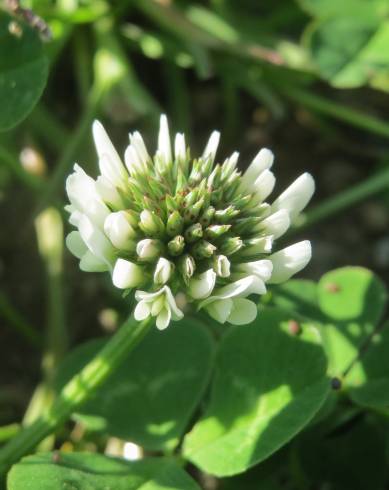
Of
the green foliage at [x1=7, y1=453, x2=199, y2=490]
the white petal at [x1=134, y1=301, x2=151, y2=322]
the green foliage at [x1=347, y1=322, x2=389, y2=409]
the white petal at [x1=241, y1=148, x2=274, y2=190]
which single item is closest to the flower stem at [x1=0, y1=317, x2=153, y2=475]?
the green foliage at [x1=7, y1=453, x2=199, y2=490]

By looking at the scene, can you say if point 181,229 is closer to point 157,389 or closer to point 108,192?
point 108,192

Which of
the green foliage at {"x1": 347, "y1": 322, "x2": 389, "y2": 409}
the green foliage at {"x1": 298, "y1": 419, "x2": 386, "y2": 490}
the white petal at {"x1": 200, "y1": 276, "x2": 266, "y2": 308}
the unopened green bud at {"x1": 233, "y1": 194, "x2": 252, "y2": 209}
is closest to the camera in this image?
the white petal at {"x1": 200, "y1": 276, "x2": 266, "y2": 308}

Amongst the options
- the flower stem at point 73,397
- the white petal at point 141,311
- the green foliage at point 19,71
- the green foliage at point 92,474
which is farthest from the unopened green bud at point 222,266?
the green foliage at point 19,71

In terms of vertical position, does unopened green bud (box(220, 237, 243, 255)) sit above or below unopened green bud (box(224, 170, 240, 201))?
below

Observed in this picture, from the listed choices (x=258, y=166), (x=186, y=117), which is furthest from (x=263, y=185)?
(x=186, y=117)

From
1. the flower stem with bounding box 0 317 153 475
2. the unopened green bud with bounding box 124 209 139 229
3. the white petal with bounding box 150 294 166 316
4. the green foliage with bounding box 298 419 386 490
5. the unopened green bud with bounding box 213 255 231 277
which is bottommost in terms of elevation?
the green foliage with bounding box 298 419 386 490

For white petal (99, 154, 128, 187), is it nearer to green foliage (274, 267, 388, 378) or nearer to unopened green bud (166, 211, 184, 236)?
unopened green bud (166, 211, 184, 236)
